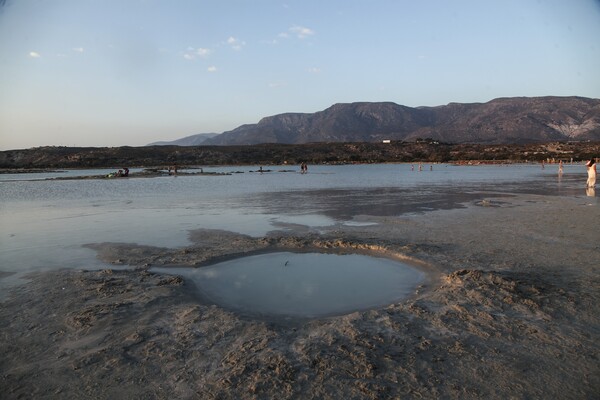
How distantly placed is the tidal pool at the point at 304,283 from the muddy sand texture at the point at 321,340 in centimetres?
39

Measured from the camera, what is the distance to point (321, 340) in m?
5.88

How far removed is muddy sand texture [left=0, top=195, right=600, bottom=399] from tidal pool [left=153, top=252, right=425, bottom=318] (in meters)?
0.39

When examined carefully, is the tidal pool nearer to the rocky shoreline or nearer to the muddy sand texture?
the muddy sand texture

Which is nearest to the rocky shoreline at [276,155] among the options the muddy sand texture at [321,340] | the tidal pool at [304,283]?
the tidal pool at [304,283]

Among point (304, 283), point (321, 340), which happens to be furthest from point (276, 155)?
point (321, 340)

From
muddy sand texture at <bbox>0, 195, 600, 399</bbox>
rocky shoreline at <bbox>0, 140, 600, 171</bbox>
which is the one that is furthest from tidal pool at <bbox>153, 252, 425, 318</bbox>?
rocky shoreline at <bbox>0, 140, 600, 171</bbox>

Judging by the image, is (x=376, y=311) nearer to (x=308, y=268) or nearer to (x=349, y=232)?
(x=308, y=268)

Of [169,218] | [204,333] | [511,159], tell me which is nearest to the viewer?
[204,333]

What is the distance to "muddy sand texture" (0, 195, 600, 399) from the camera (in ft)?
15.5

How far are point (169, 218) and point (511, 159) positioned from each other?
98.1 meters

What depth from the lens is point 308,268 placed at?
33.1 ft

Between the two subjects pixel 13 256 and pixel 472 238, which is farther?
pixel 472 238

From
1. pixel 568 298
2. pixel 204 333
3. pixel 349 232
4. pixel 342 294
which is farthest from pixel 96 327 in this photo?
pixel 349 232

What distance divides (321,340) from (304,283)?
2964 millimetres
